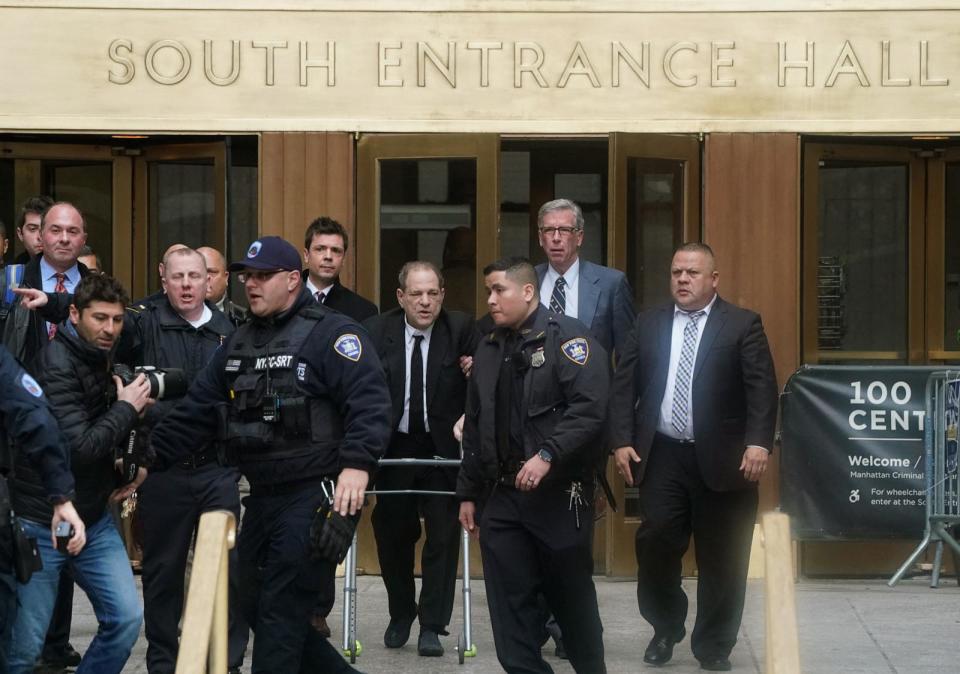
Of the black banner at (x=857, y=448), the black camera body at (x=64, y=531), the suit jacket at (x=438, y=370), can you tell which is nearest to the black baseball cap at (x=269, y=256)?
the black camera body at (x=64, y=531)

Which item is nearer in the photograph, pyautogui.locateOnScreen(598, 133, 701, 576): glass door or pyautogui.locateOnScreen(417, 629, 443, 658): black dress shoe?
pyautogui.locateOnScreen(417, 629, 443, 658): black dress shoe

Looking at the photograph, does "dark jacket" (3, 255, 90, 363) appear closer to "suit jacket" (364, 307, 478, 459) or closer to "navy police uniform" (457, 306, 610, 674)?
"suit jacket" (364, 307, 478, 459)

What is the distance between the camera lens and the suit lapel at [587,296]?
9.17m

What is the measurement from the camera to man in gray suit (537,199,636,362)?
9109mm

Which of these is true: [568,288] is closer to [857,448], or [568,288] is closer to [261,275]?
[857,448]

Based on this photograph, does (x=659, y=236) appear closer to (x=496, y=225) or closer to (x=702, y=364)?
(x=496, y=225)

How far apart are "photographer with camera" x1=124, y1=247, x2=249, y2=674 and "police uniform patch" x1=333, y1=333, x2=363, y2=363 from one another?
0.95 metres

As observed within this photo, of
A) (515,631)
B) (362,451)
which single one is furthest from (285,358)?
(515,631)

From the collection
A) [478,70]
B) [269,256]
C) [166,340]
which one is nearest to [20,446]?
[269,256]

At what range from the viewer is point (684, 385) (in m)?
8.48

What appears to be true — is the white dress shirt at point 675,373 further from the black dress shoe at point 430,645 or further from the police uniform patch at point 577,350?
the black dress shoe at point 430,645

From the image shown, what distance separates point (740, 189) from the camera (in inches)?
420

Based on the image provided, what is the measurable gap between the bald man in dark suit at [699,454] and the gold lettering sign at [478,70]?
2391 mm

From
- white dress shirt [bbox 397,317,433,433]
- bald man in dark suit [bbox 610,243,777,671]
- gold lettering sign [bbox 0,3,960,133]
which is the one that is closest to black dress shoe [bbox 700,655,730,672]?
bald man in dark suit [bbox 610,243,777,671]
